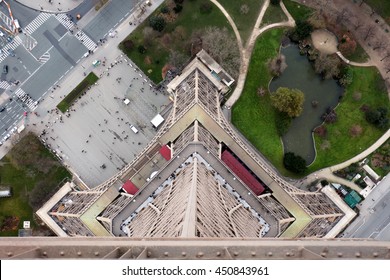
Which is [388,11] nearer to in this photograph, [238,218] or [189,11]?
[189,11]

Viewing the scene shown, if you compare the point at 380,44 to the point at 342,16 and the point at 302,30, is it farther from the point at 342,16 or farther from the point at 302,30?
the point at 302,30

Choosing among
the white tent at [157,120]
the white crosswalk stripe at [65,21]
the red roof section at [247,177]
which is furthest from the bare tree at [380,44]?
the white crosswalk stripe at [65,21]

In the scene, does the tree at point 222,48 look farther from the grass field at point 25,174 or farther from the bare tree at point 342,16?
the grass field at point 25,174

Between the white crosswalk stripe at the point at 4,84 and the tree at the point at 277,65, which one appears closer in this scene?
the tree at the point at 277,65

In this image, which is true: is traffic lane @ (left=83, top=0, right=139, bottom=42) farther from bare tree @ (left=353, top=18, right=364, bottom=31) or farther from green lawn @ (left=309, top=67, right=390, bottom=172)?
green lawn @ (left=309, top=67, right=390, bottom=172)

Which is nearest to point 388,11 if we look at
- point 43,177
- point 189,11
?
point 189,11

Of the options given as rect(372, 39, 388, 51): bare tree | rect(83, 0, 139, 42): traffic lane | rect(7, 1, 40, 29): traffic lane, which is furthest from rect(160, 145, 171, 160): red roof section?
rect(372, 39, 388, 51): bare tree

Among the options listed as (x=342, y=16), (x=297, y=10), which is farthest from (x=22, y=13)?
(x=342, y=16)

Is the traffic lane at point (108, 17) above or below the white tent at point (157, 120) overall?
above
